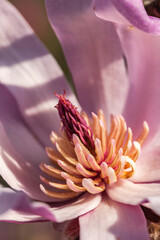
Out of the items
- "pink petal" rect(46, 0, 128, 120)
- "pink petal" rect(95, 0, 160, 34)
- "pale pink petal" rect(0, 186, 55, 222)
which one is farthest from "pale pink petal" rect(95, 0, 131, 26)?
"pale pink petal" rect(0, 186, 55, 222)

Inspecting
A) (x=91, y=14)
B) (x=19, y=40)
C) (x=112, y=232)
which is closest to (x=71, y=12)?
(x=91, y=14)

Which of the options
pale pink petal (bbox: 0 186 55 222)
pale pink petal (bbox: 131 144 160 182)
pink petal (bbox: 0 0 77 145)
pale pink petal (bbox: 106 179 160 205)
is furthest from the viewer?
pink petal (bbox: 0 0 77 145)

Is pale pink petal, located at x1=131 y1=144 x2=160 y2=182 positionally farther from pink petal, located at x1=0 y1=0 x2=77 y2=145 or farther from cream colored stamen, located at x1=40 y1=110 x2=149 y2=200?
pink petal, located at x1=0 y1=0 x2=77 y2=145

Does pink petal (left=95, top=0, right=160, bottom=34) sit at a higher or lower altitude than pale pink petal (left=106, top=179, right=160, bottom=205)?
higher

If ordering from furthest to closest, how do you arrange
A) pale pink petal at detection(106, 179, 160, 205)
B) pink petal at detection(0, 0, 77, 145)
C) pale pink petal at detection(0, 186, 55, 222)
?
pink petal at detection(0, 0, 77, 145) < pale pink petal at detection(106, 179, 160, 205) < pale pink petal at detection(0, 186, 55, 222)

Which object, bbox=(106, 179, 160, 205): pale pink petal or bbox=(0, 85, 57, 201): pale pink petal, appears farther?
bbox=(0, 85, 57, 201): pale pink petal

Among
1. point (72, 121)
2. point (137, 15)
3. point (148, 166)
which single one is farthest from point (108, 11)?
point (148, 166)

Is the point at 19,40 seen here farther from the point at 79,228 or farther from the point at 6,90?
the point at 79,228

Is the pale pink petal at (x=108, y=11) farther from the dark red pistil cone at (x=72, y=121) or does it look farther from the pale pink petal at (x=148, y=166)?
the pale pink petal at (x=148, y=166)

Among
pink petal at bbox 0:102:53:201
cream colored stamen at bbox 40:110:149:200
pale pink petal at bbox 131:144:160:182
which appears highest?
pink petal at bbox 0:102:53:201

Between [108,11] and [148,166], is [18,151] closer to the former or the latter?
[148,166]
